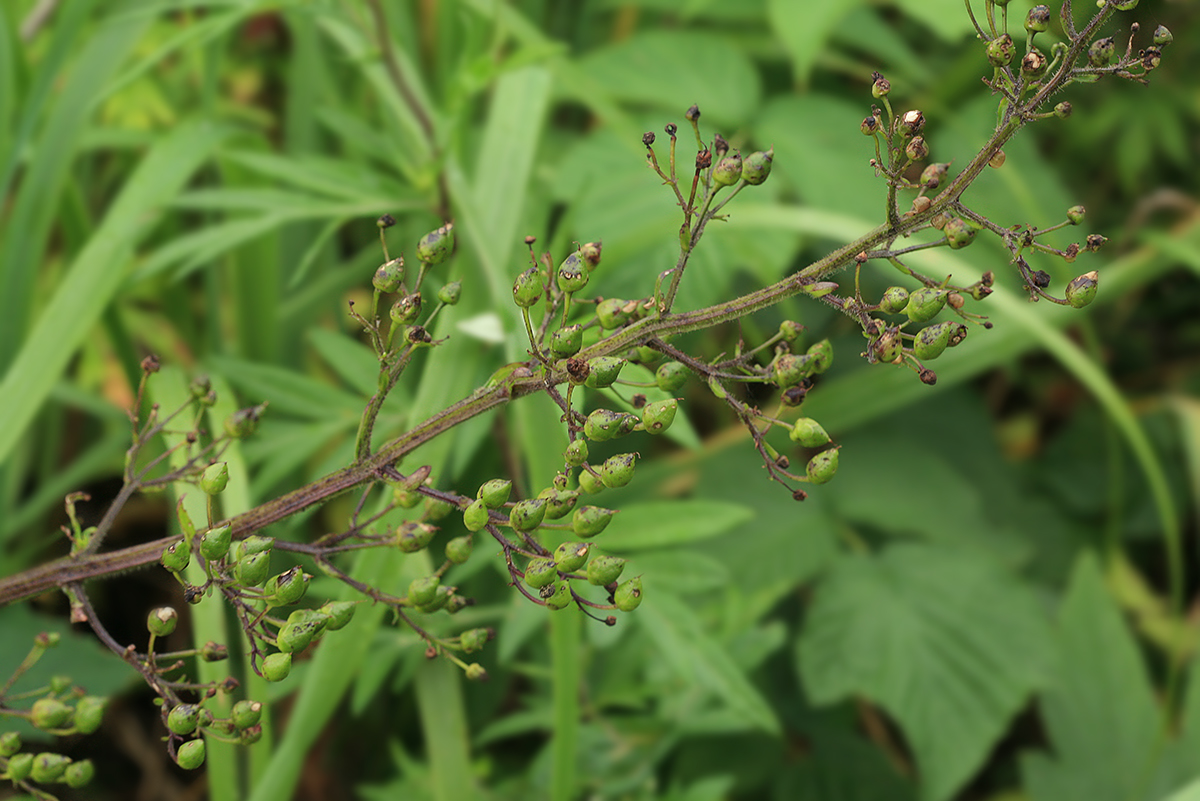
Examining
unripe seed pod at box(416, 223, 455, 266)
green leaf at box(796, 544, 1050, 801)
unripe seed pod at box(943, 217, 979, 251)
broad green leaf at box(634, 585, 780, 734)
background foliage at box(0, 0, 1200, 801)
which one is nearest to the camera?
unripe seed pod at box(943, 217, 979, 251)

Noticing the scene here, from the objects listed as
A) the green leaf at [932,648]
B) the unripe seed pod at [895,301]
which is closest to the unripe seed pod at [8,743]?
the unripe seed pod at [895,301]

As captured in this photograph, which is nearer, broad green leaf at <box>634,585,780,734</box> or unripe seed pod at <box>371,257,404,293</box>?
unripe seed pod at <box>371,257,404,293</box>

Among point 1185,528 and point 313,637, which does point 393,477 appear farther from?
point 1185,528

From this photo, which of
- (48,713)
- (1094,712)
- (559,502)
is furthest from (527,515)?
(1094,712)

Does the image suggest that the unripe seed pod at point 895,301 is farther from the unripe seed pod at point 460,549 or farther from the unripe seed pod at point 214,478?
the unripe seed pod at point 214,478

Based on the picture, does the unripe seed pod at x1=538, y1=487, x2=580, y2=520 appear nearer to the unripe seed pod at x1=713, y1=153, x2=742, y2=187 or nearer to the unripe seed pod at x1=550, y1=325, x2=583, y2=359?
the unripe seed pod at x1=550, y1=325, x2=583, y2=359

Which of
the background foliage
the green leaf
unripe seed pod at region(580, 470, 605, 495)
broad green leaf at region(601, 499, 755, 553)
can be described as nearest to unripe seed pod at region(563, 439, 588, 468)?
unripe seed pod at region(580, 470, 605, 495)

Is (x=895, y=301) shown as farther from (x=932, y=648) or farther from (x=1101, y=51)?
(x=932, y=648)
